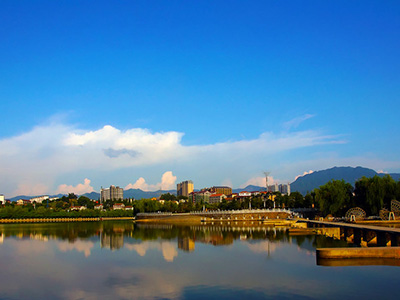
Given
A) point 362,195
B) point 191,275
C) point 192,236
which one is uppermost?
point 362,195

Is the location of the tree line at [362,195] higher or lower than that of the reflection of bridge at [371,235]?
higher

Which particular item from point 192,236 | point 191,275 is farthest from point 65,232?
point 191,275

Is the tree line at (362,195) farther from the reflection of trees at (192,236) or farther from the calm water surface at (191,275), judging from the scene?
the calm water surface at (191,275)

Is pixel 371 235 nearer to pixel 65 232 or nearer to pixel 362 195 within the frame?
pixel 362 195

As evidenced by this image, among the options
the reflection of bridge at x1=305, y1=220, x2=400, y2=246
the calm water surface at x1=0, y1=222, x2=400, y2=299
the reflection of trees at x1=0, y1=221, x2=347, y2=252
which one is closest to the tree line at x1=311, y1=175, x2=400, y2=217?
the reflection of trees at x1=0, y1=221, x2=347, y2=252

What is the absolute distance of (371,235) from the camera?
34625 mm

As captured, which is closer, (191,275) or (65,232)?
(191,275)

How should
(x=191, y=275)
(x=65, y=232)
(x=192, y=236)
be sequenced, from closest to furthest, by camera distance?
(x=191, y=275)
(x=192, y=236)
(x=65, y=232)

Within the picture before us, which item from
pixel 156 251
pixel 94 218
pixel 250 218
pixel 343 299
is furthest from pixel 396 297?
pixel 94 218

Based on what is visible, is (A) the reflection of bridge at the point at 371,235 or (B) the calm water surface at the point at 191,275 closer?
(B) the calm water surface at the point at 191,275

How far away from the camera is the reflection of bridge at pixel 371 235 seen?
28.8m

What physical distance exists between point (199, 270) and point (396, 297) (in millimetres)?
10930

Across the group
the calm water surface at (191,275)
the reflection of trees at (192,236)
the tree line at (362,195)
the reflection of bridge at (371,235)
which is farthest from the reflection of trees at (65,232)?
the tree line at (362,195)

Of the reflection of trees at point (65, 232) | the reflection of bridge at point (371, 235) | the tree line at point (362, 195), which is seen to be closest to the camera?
the reflection of bridge at point (371, 235)
